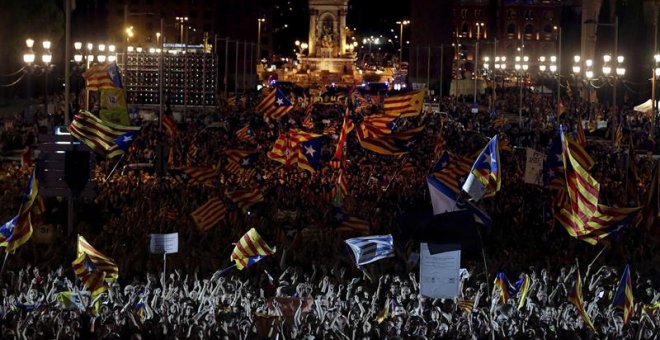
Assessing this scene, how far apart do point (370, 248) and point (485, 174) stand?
1.80 meters

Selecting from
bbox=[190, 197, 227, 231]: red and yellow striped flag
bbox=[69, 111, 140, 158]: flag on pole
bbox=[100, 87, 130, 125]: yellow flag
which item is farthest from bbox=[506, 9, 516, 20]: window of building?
bbox=[190, 197, 227, 231]: red and yellow striped flag

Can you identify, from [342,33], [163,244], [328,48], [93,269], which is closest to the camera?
[93,269]

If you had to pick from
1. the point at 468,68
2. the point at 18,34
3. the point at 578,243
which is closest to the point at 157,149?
the point at 578,243

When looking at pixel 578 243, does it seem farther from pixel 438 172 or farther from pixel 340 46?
pixel 340 46

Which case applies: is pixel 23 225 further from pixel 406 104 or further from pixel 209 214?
pixel 406 104

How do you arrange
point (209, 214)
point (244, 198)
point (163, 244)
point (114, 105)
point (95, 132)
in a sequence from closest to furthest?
1. point (163, 244)
2. point (209, 214)
3. point (95, 132)
4. point (244, 198)
5. point (114, 105)

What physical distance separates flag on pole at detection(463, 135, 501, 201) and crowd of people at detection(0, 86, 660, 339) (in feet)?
2.95

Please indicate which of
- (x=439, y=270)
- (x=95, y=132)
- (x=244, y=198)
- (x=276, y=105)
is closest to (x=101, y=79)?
(x=95, y=132)

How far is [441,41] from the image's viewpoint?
4508 inches

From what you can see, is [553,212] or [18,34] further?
[18,34]

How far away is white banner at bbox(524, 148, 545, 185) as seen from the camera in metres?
29.8

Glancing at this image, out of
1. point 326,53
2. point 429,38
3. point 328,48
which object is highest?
point 429,38

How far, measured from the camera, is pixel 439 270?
18781 mm

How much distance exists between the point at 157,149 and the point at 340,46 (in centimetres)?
10384
